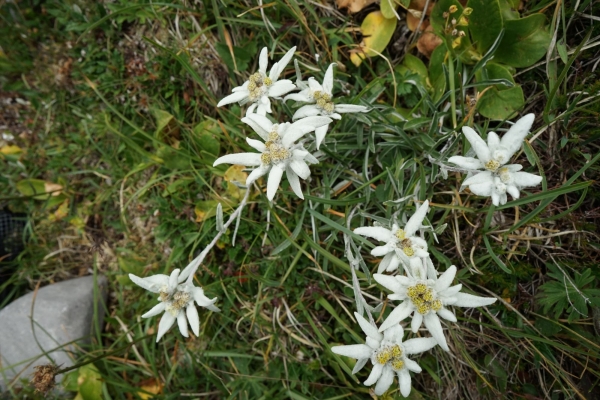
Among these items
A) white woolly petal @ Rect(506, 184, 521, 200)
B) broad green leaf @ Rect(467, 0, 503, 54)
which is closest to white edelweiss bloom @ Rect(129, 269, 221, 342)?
white woolly petal @ Rect(506, 184, 521, 200)

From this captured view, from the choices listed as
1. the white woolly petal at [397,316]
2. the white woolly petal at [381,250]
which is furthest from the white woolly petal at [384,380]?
the white woolly petal at [381,250]

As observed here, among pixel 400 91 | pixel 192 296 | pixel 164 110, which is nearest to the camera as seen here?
pixel 192 296

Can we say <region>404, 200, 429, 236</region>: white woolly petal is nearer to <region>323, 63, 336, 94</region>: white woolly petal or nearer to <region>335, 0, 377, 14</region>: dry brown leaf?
<region>323, 63, 336, 94</region>: white woolly petal

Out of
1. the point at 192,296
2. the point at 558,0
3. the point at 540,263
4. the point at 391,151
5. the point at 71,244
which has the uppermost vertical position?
the point at 558,0

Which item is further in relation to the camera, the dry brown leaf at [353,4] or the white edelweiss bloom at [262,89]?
the dry brown leaf at [353,4]

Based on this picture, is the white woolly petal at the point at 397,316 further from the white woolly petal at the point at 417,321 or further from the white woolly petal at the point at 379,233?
the white woolly petal at the point at 379,233

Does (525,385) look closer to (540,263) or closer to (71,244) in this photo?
(540,263)

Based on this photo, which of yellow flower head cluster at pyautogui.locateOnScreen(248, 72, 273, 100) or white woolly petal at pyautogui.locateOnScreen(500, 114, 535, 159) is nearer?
white woolly petal at pyautogui.locateOnScreen(500, 114, 535, 159)

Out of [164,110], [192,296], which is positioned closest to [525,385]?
[192,296]
